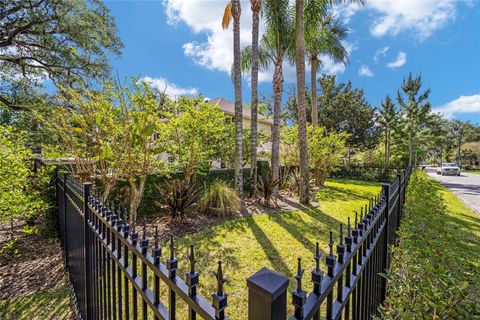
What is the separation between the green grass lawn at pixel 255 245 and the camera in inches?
145

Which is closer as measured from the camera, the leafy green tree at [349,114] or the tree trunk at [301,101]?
the tree trunk at [301,101]

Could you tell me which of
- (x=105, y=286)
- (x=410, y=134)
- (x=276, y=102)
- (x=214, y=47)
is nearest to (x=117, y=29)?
(x=214, y=47)

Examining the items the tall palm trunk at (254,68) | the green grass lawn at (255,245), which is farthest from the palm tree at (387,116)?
the green grass lawn at (255,245)

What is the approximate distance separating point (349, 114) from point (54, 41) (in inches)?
940

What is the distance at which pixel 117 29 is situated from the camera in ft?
41.4

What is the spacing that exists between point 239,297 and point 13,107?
48.8ft

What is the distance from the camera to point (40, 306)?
3.22 m

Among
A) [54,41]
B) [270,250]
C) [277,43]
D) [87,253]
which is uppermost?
[54,41]

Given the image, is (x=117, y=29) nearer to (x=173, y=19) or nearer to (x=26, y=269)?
(x=173, y=19)

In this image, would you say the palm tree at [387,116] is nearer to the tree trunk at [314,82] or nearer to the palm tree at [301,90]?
the tree trunk at [314,82]

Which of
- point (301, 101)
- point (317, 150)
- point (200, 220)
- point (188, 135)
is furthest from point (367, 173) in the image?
point (200, 220)

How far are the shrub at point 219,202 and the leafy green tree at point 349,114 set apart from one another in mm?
19230

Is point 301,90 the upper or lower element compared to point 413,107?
lower

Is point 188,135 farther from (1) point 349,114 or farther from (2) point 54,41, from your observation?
(1) point 349,114
